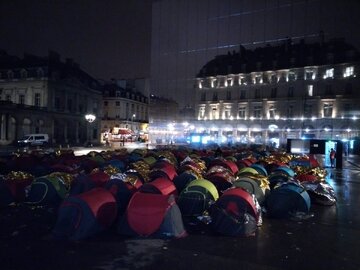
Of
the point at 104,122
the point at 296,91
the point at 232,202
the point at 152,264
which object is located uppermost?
the point at 296,91

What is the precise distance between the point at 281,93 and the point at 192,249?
63884mm

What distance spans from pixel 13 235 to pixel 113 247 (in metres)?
3.91

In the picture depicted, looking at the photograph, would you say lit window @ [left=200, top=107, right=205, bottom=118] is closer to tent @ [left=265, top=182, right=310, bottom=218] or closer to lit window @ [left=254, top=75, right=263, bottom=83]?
lit window @ [left=254, top=75, right=263, bottom=83]

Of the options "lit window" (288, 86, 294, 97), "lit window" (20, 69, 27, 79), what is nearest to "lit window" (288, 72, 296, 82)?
"lit window" (288, 86, 294, 97)

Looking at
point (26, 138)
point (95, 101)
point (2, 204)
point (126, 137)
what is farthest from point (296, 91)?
point (2, 204)

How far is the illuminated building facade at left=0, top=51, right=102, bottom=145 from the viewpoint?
2340 inches

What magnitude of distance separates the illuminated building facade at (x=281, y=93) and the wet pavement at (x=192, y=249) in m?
53.5

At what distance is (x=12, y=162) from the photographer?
24828 millimetres

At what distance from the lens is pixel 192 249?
1134 centimetres

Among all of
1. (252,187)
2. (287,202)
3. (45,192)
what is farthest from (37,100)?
(287,202)

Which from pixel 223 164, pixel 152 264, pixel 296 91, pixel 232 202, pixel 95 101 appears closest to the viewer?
pixel 152 264

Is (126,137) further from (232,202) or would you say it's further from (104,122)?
(232,202)

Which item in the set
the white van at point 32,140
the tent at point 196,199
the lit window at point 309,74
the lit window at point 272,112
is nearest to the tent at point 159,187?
the tent at point 196,199

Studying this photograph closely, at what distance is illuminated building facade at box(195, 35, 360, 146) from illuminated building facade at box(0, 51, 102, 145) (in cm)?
2777
